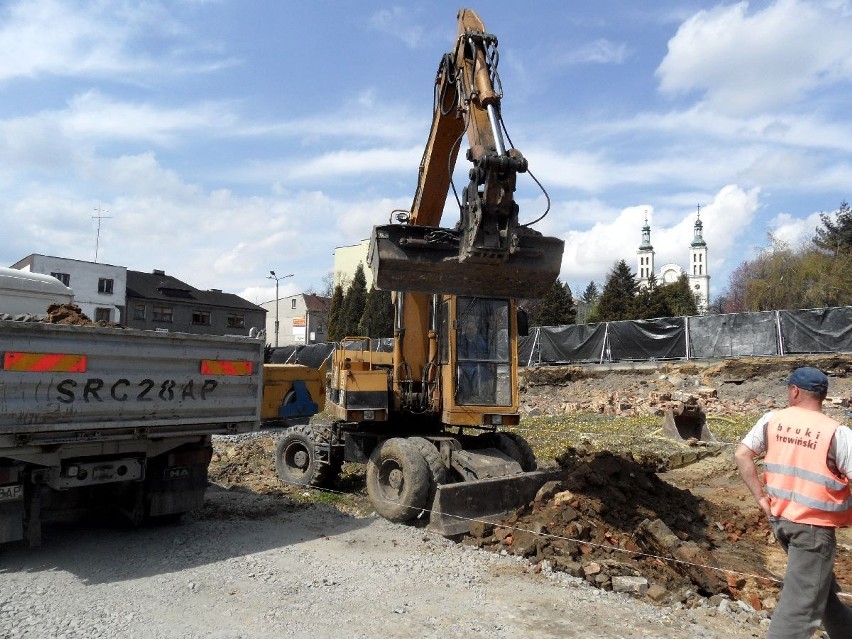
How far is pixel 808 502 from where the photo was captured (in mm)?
3498

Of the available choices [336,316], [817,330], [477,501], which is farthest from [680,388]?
[336,316]

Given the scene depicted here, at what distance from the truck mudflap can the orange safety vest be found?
3590mm

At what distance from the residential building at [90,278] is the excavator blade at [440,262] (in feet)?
126

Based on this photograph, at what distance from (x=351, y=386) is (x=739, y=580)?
15.3 feet

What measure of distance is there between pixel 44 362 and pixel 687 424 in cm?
1263

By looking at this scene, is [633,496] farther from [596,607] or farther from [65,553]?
[65,553]

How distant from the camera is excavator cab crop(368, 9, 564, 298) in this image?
20.7 feet

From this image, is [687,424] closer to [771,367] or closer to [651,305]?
[771,367]

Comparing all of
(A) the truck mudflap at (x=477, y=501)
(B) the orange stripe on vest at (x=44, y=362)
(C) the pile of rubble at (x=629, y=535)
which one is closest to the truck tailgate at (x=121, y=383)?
(B) the orange stripe on vest at (x=44, y=362)

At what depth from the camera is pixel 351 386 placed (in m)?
8.17

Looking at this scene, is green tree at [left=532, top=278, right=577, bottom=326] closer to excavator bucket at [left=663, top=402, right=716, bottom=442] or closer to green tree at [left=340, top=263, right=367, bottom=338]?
green tree at [left=340, top=263, right=367, bottom=338]

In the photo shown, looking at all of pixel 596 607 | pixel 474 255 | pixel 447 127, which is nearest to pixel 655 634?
pixel 596 607

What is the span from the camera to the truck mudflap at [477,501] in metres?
6.71

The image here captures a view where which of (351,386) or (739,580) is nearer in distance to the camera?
(739,580)
